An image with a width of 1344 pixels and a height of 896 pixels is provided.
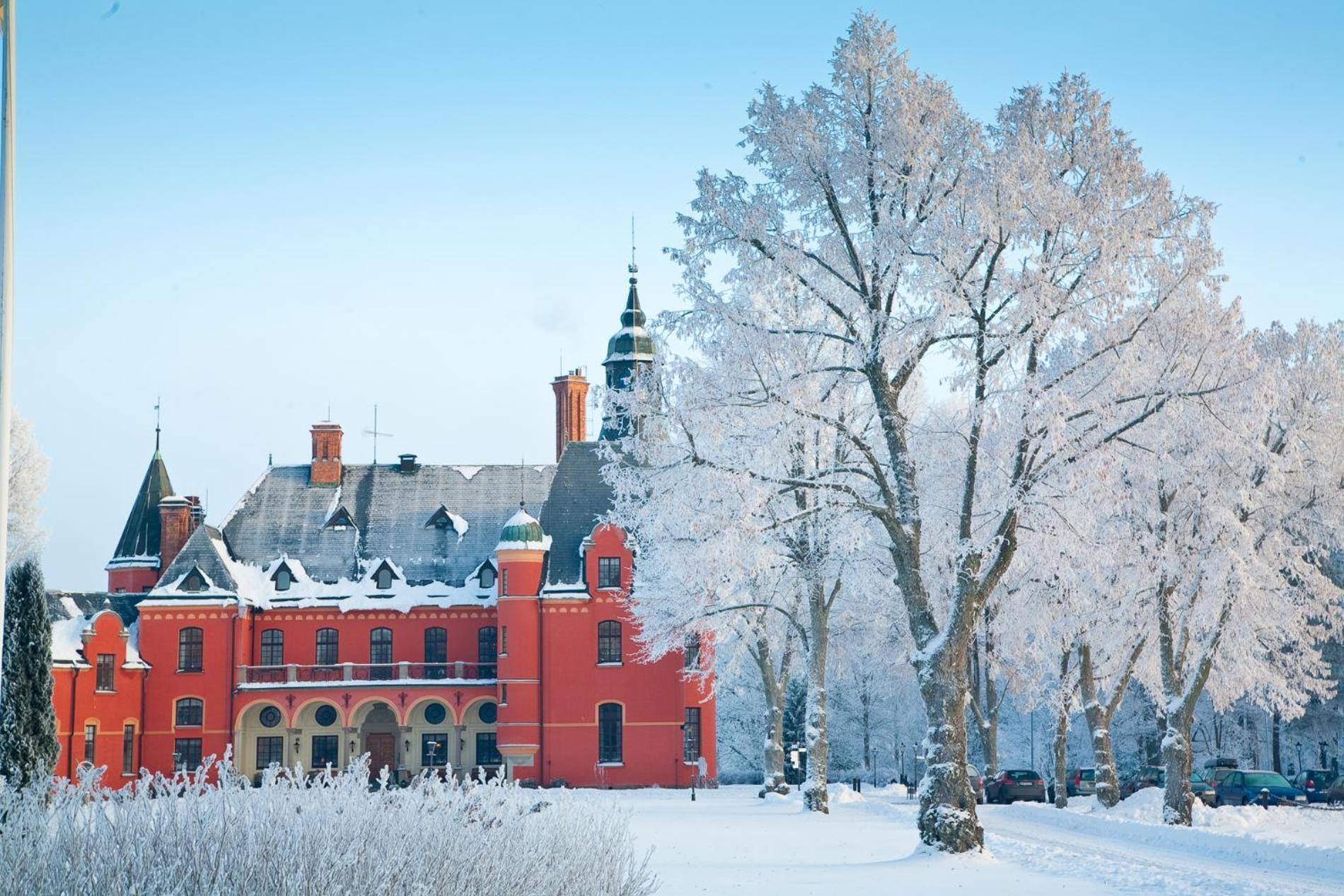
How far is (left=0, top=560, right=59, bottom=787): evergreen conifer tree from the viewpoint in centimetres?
2464

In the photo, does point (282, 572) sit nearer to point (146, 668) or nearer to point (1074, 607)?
point (146, 668)

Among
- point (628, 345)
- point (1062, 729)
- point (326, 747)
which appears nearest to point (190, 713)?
point (326, 747)

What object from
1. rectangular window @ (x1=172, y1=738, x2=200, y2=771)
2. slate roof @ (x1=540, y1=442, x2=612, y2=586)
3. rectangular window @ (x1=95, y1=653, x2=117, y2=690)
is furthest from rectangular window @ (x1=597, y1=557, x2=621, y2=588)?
rectangular window @ (x1=95, y1=653, x2=117, y2=690)

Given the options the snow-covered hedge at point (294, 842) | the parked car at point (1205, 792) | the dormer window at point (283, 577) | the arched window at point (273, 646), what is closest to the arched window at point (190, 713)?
the arched window at point (273, 646)

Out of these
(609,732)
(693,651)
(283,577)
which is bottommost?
(609,732)

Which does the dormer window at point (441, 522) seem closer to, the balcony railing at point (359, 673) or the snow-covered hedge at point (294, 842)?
the balcony railing at point (359, 673)

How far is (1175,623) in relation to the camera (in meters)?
27.6

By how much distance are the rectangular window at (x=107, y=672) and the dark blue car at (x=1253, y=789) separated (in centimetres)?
3315

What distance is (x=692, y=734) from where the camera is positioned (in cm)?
4562

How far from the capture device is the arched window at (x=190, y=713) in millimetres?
45375

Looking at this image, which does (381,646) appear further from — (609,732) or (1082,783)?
(1082,783)

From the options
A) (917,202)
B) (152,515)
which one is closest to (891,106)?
(917,202)

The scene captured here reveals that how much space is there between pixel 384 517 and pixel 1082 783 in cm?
2623

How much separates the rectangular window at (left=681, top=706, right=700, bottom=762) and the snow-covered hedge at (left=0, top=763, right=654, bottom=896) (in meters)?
34.2
